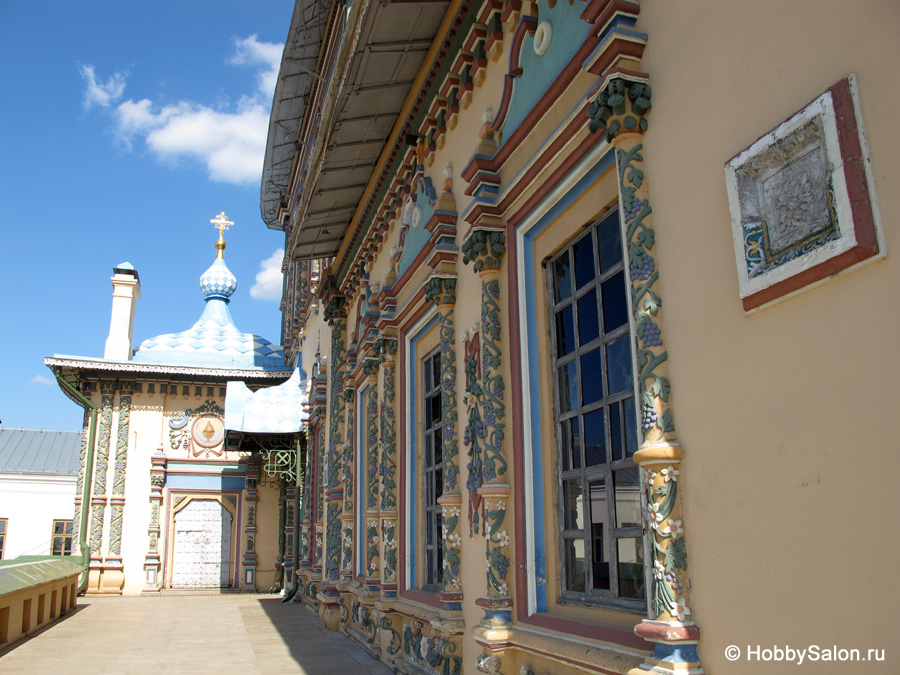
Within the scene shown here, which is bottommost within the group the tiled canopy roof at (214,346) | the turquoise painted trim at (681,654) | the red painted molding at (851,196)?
the turquoise painted trim at (681,654)

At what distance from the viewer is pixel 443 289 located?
631 centimetres

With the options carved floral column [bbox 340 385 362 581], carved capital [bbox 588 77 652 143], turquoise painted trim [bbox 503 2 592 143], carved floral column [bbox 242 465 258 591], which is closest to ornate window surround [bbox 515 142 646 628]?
carved capital [bbox 588 77 652 143]

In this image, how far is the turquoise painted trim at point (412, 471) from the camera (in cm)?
757

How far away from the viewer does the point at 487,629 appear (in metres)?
4.82

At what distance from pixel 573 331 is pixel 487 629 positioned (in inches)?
73.8

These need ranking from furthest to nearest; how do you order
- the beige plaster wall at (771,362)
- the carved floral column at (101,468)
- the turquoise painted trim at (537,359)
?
1. the carved floral column at (101,468)
2. the turquoise painted trim at (537,359)
3. the beige plaster wall at (771,362)

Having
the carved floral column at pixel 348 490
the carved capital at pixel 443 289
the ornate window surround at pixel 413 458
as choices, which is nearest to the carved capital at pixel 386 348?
the ornate window surround at pixel 413 458

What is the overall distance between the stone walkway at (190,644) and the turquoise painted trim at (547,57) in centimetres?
563

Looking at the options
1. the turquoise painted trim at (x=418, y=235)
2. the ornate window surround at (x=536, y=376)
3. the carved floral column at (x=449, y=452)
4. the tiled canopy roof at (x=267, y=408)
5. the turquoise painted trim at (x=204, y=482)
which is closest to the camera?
the ornate window surround at (x=536, y=376)

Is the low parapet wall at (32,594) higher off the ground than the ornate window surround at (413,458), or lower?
lower

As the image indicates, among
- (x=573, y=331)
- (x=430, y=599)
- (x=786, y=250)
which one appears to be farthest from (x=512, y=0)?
(x=430, y=599)

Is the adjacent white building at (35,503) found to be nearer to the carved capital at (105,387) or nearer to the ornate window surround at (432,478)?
the carved capital at (105,387)

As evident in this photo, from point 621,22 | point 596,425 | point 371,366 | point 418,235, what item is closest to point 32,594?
point 371,366

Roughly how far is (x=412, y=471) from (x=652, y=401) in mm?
4693
